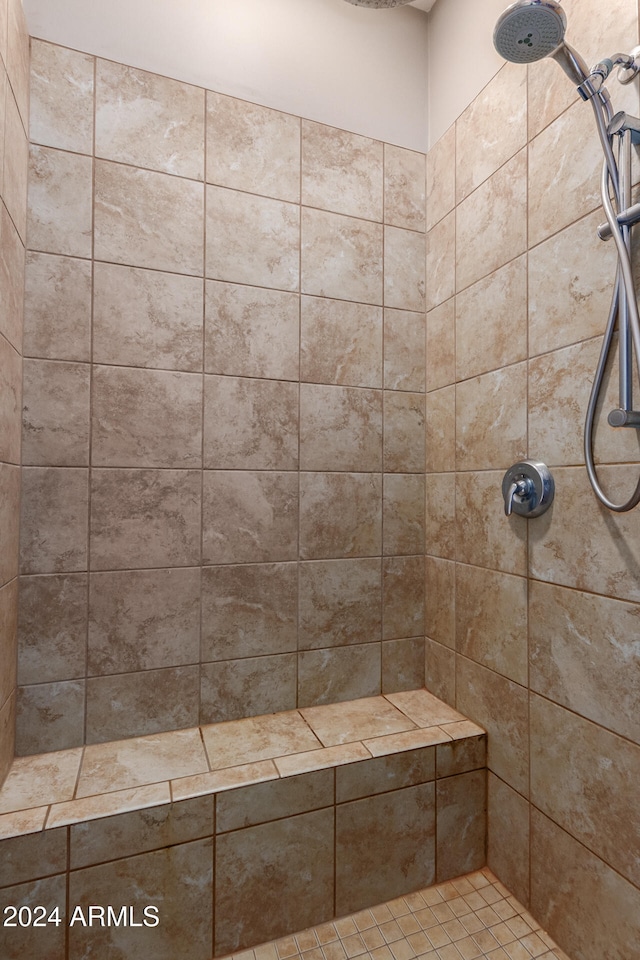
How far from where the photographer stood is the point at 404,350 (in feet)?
5.56

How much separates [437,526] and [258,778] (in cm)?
90

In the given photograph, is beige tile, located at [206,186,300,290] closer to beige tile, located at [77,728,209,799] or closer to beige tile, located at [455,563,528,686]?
beige tile, located at [455,563,528,686]

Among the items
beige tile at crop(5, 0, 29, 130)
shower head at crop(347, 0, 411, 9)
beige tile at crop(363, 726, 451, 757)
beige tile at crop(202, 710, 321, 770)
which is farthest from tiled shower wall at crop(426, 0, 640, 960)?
beige tile at crop(5, 0, 29, 130)

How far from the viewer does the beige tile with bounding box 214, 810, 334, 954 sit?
1147 mm

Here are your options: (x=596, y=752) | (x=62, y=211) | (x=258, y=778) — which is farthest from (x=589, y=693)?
(x=62, y=211)

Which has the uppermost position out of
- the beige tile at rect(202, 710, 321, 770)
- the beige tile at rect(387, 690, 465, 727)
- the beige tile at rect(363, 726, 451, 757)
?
the beige tile at rect(363, 726, 451, 757)

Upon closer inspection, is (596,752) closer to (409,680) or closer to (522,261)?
(409,680)

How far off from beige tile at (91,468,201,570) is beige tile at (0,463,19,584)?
0.57 ft

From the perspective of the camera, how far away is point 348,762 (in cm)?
126

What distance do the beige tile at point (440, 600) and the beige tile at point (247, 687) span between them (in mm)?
476

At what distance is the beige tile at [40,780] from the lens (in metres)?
1.11

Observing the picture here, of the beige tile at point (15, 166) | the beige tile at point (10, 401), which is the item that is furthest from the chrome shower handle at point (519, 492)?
the beige tile at point (15, 166)

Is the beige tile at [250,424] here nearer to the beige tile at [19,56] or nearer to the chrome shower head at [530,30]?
the beige tile at [19,56]

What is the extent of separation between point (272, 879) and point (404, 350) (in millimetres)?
1515
